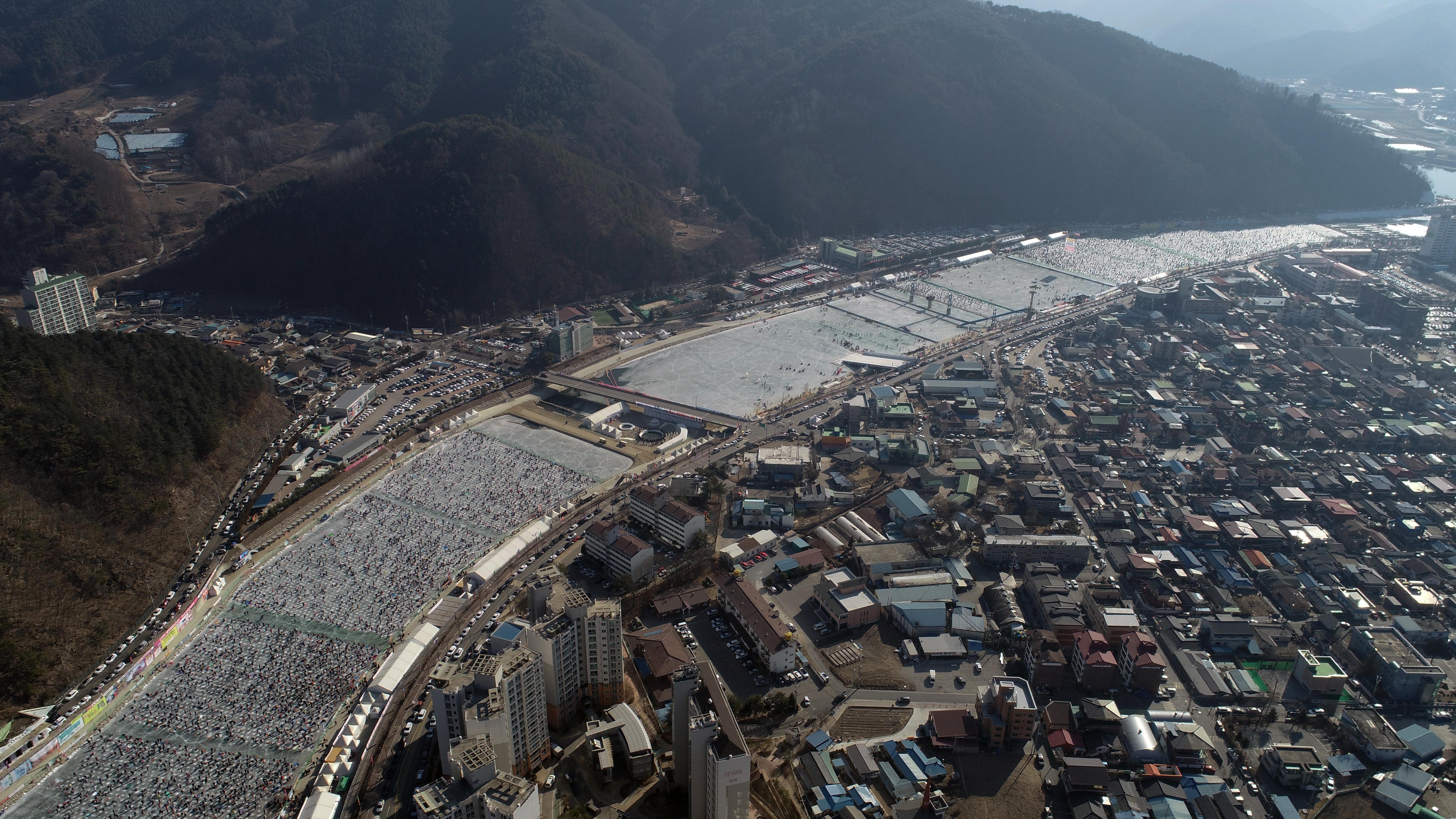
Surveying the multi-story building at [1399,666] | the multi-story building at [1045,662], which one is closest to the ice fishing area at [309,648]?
the multi-story building at [1045,662]

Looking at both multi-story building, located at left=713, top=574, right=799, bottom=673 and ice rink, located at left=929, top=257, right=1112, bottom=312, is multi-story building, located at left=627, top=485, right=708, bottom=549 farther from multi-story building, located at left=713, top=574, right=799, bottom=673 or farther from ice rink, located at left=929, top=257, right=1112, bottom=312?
ice rink, located at left=929, top=257, right=1112, bottom=312

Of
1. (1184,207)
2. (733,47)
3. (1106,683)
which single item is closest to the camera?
(1106,683)

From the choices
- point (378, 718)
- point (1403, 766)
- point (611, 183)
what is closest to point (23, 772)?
point (378, 718)

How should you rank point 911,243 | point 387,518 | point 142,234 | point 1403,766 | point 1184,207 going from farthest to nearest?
point 1184,207, point 911,243, point 142,234, point 387,518, point 1403,766

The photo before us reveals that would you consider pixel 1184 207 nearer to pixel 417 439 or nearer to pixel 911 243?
pixel 911 243

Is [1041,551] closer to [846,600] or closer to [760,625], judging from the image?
[846,600]

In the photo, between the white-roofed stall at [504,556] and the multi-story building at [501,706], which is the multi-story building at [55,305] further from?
the multi-story building at [501,706]

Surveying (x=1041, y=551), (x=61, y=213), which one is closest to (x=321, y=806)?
(x=1041, y=551)
